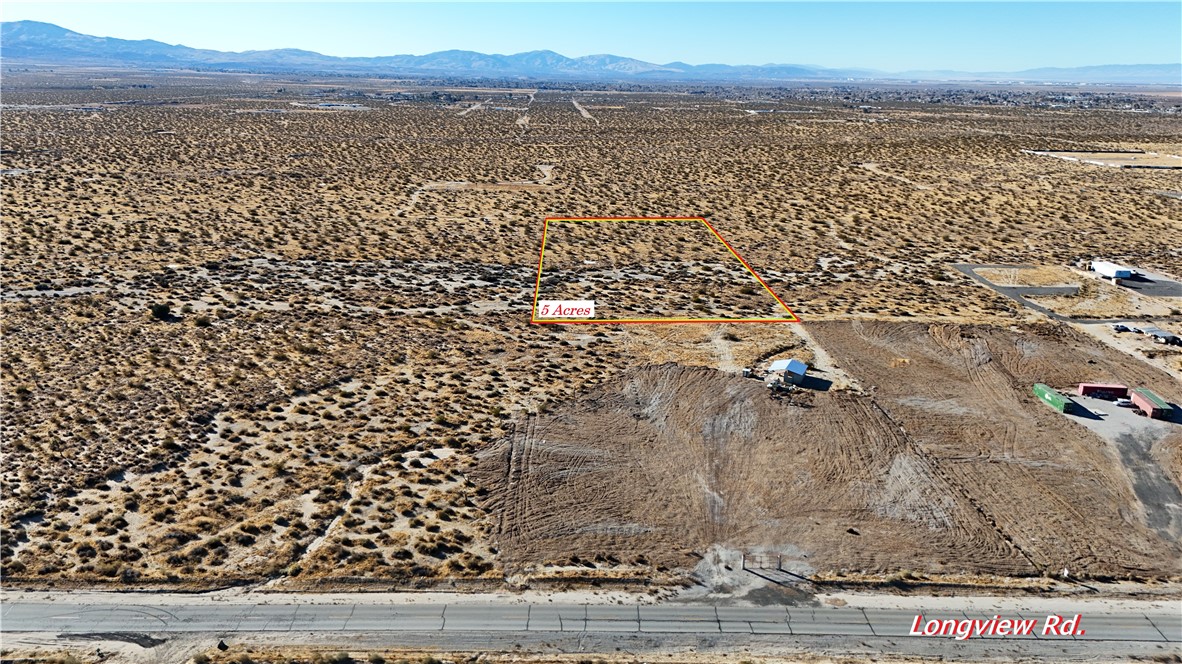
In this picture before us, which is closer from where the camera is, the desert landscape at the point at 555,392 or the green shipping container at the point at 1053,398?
the desert landscape at the point at 555,392

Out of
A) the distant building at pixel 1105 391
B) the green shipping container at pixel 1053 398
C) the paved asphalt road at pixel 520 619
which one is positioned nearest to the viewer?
the paved asphalt road at pixel 520 619

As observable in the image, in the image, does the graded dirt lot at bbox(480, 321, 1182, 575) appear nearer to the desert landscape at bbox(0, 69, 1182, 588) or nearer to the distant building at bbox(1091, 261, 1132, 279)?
the desert landscape at bbox(0, 69, 1182, 588)

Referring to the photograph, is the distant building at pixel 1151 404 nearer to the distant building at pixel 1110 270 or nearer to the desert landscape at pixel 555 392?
the desert landscape at pixel 555 392

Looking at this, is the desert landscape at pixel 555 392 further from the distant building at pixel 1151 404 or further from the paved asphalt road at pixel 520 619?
the distant building at pixel 1151 404

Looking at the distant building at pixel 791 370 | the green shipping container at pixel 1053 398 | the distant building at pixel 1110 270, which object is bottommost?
the green shipping container at pixel 1053 398

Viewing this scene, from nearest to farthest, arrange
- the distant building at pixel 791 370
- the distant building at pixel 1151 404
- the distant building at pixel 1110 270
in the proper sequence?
the distant building at pixel 1151 404, the distant building at pixel 791 370, the distant building at pixel 1110 270

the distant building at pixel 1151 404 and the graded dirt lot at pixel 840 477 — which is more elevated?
the distant building at pixel 1151 404

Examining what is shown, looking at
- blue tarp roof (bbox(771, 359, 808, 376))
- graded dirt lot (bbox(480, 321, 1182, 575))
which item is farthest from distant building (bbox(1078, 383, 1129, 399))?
blue tarp roof (bbox(771, 359, 808, 376))

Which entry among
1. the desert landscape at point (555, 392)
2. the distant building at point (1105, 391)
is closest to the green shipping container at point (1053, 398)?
the desert landscape at point (555, 392)
